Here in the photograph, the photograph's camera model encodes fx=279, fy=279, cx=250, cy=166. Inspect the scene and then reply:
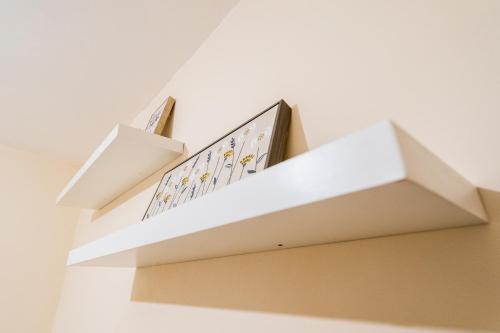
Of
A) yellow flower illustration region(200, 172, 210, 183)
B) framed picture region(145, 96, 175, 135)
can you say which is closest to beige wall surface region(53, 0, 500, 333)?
yellow flower illustration region(200, 172, 210, 183)

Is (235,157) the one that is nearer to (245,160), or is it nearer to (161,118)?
(245,160)

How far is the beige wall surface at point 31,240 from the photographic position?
1.96 meters

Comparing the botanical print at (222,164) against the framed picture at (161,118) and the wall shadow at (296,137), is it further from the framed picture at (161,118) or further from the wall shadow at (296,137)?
the framed picture at (161,118)

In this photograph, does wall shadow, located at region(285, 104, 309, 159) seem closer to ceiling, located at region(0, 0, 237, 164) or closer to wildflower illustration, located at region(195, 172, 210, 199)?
wildflower illustration, located at region(195, 172, 210, 199)

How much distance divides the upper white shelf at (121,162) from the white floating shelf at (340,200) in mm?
608

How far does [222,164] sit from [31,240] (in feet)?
7.21

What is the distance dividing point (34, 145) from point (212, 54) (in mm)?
1847

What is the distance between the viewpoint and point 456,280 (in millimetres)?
321

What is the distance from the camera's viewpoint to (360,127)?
474 millimetres

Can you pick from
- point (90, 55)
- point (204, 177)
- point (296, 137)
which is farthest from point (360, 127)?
point (90, 55)

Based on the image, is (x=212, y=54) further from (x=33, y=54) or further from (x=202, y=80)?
(x=33, y=54)

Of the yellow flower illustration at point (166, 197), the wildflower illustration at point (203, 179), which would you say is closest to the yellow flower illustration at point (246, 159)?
the wildflower illustration at point (203, 179)

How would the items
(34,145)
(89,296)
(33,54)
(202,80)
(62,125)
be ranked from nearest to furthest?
(202,80), (33,54), (89,296), (62,125), (34,145)

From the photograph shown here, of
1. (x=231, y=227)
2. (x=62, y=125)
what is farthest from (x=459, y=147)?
(x=62, y=125)
